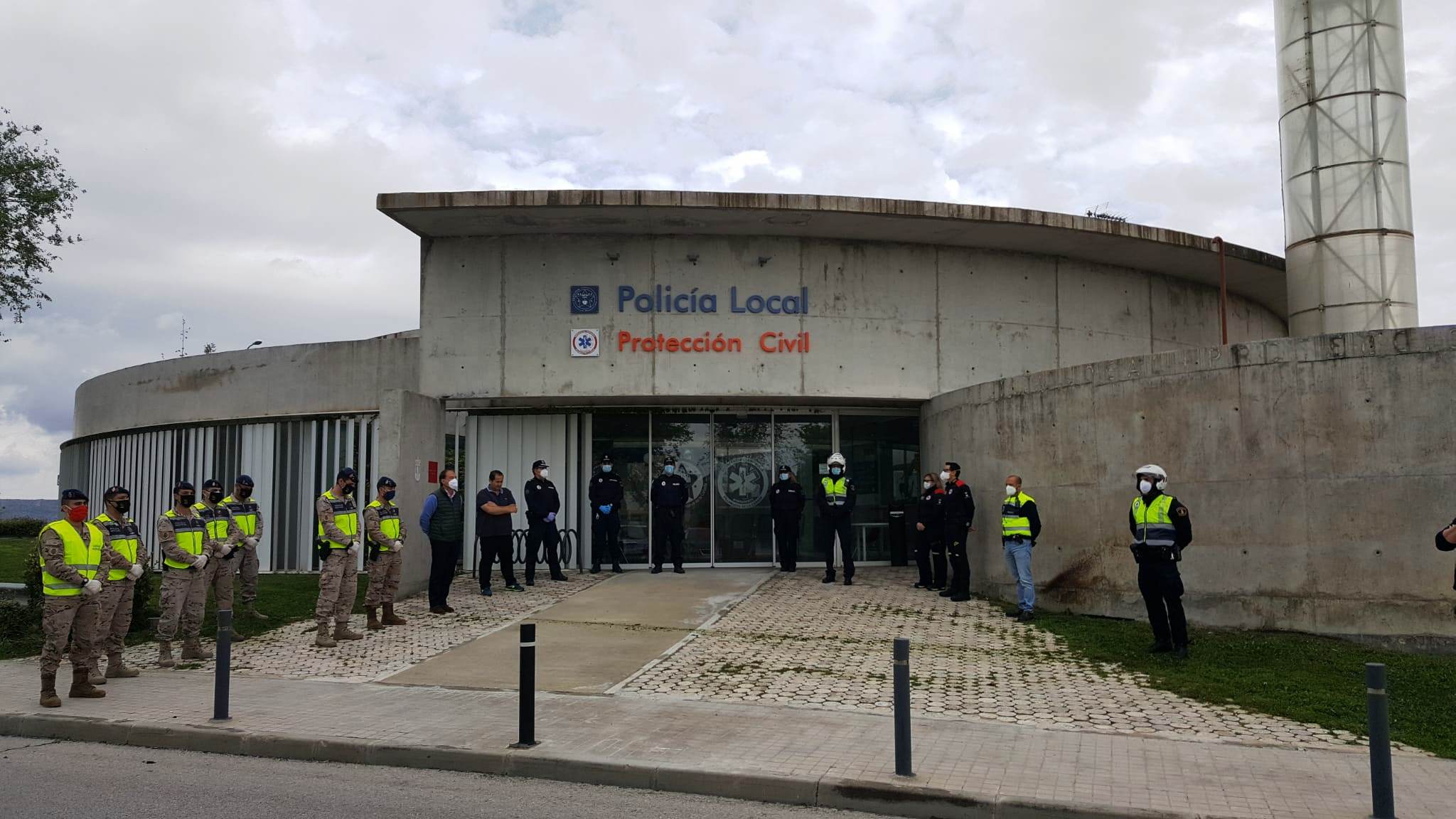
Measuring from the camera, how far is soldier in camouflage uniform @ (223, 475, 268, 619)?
13070mm

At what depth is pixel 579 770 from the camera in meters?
6.95

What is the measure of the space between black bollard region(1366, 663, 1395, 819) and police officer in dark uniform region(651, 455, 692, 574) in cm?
1217

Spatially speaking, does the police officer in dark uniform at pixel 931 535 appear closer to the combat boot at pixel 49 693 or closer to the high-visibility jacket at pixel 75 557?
the high-visibility jacket at pixel 75 557

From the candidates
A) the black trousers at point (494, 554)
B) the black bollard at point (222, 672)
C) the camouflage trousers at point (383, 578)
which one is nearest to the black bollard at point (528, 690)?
the black bollard at point (222, 672)

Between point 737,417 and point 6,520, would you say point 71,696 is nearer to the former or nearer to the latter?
point 737,417

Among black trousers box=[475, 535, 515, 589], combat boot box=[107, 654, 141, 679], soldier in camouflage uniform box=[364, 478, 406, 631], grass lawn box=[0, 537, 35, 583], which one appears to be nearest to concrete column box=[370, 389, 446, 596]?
black trousers box=[475, 535, 515, 589]

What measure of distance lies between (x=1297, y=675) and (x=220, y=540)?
437 inches

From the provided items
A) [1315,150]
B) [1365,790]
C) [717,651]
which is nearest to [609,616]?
[717,651]

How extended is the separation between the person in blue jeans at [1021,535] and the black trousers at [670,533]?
5940 millimetres

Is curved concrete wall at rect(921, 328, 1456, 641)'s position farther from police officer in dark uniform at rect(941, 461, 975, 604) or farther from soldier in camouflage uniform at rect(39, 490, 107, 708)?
soldier in camouflage uniform at rect(39, 490, 107, 708)

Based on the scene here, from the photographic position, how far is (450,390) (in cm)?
1755

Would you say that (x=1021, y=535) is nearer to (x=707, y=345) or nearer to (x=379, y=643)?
(x=707, y=345)

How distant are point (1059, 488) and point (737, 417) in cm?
646

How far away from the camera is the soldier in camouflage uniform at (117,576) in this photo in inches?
384
